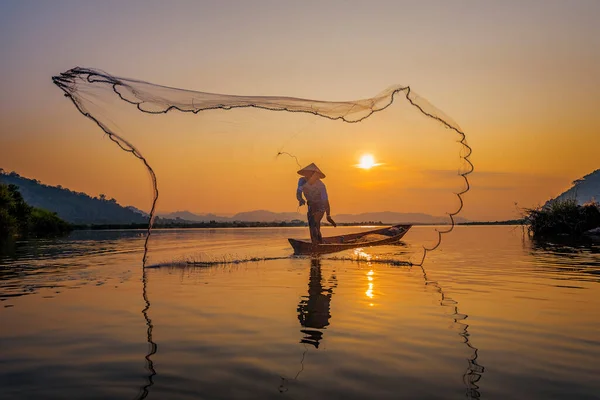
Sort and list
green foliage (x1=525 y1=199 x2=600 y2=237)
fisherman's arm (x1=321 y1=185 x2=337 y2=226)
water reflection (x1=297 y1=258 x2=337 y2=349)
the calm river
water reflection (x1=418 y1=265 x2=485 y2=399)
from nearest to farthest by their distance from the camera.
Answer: water reflection (x1=418 y1=265 x2=485 y2=399) < the calm river < water reflection (x1=297 y1=258 x2=337 y2=349) < fisherman's arm (x1=321 y1=185 x2=337 y2=226) < green foliage (x1=525 y1=199 x2=600 y2=237)

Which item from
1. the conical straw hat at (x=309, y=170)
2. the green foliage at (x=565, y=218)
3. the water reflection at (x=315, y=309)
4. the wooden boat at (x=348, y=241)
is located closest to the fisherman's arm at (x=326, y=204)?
the conical straw hat at (x=309, y=170)

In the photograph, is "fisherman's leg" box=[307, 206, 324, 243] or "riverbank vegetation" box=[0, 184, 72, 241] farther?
"riverbank vegetation" box=[0, 184, 72, 241]

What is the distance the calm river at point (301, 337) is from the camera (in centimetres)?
567

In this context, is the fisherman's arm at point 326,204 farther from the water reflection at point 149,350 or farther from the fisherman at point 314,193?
the water reflection at point 149,350

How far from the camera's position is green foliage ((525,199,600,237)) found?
148 ft

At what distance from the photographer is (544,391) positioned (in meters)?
5.47

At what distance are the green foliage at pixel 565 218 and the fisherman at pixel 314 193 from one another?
2998 centimetres

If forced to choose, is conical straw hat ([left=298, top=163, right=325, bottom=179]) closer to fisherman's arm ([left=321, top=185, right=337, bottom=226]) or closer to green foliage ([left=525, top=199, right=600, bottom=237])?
fisherman's arm ([left=321, top=185, right=337, bottom=226])

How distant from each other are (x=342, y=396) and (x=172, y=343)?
3321 millimetres

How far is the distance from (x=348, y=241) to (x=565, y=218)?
25.1 m

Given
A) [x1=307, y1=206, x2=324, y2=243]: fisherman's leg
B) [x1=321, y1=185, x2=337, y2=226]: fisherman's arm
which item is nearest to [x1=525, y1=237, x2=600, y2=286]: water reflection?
[x1=321, y1=185, x2=337, y2=226]: fisherman's arm

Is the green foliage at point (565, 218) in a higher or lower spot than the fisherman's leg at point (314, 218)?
higher

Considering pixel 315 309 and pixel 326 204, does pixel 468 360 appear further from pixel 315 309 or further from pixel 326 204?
pixel 326 204

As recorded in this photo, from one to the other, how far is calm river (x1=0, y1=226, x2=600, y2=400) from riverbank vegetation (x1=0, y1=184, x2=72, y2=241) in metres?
38.0
